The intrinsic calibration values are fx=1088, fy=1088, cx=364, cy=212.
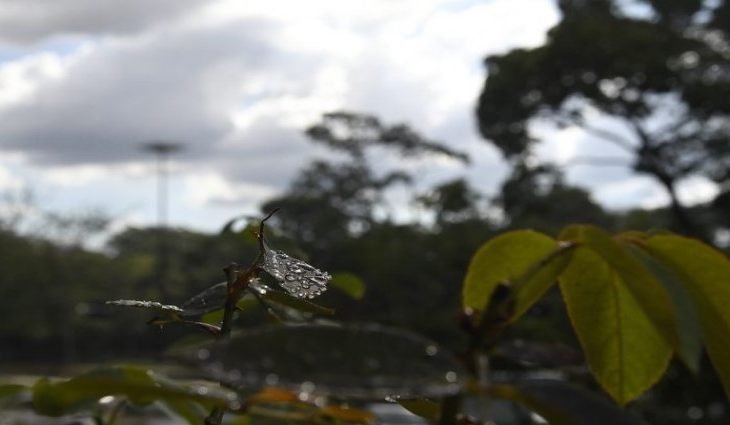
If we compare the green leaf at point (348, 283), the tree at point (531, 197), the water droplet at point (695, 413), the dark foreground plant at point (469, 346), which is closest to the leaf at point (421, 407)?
the dark foreground plant at point (469, 346)

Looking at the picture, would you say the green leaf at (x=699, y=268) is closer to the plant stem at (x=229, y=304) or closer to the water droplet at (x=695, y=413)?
the plant stem at (x=229, y=304)

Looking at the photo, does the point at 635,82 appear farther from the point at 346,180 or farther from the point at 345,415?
the point at 345,415

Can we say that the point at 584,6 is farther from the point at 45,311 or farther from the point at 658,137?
the point at 45,311

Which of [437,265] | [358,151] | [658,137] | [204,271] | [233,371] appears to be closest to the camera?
[233,371]

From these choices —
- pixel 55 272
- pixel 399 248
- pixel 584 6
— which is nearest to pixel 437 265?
pixel 399 248

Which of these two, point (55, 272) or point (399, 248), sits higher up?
point (399, 248)

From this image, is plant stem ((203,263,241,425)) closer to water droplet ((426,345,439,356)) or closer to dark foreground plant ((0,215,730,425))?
dark foreground plant ((0,215,730,425))

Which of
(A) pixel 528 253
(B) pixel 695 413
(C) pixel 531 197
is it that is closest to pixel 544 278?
(A) pixel 528 253
